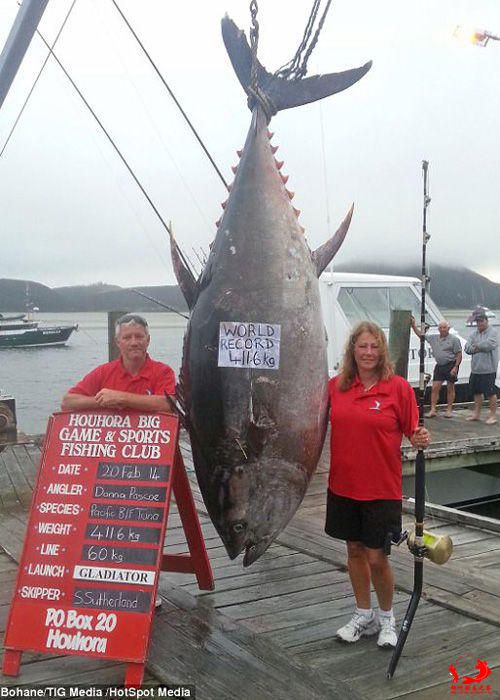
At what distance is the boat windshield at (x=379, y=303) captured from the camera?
10188 mm

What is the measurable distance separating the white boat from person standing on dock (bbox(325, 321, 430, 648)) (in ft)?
21.8

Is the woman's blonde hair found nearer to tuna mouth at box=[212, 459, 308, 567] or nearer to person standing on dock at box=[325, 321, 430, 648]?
person standing on dock at box=[325, 321, 430, 648]

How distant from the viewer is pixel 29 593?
2.66 m

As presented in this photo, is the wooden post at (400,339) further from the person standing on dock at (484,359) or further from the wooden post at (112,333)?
the wooden post at (112,333)

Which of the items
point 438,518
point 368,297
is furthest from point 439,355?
point 438,518

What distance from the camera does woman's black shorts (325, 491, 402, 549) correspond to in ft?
8.86

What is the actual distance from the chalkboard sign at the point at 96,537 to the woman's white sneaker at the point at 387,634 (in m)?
0.96

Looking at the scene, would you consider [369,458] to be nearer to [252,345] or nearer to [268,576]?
[252,345]

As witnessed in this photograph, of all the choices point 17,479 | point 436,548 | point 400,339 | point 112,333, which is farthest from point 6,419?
point 436,548

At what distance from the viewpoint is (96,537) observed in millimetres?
2744

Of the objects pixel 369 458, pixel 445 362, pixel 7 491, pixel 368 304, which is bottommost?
pixel 7 491
